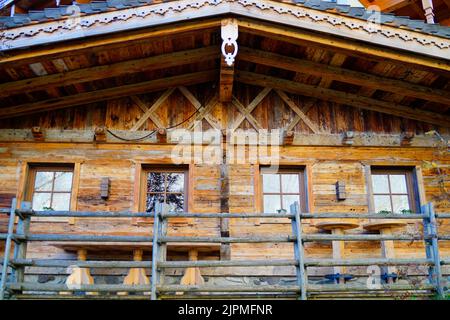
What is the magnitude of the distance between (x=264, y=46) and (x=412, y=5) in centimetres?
547

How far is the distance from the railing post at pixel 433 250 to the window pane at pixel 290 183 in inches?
92.7

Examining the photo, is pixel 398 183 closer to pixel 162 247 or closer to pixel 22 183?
pixel 162 247

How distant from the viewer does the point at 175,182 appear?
8.55 m

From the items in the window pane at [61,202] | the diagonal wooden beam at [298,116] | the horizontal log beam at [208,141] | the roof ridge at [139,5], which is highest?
the roof ridge at [139,5]

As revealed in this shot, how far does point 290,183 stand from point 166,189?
2.11 metres

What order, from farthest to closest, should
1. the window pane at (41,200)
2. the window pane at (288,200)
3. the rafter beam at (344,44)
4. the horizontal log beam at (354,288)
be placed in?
the window pane at (288,200) < the window pane at (41,200) < the rafter beam at (344,44) < the horizontal log beam at (354,288)

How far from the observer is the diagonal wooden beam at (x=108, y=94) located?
839 centimetres

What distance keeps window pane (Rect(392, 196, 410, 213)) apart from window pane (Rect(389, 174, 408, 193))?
13 cm

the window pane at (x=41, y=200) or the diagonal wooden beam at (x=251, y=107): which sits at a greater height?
the diagonal wooden beam at (x=251, y=107)

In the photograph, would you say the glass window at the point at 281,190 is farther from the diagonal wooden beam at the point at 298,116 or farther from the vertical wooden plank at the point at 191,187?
the vertical wooden plank at the point at 191,187

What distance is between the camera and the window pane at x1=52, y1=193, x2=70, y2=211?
834 centimetres

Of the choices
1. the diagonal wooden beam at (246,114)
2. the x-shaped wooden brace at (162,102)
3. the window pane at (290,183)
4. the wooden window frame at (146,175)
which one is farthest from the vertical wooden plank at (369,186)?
the wooden window frame at (146,175)

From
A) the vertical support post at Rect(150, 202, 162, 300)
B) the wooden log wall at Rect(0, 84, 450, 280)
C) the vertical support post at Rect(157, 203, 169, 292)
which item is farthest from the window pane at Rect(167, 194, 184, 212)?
the vertical support post at Rect(150, 202, 162, 300)

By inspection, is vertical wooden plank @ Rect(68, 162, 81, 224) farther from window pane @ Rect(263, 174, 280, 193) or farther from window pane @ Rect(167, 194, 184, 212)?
window pane @ Rect(263, 174, 280, 193)
